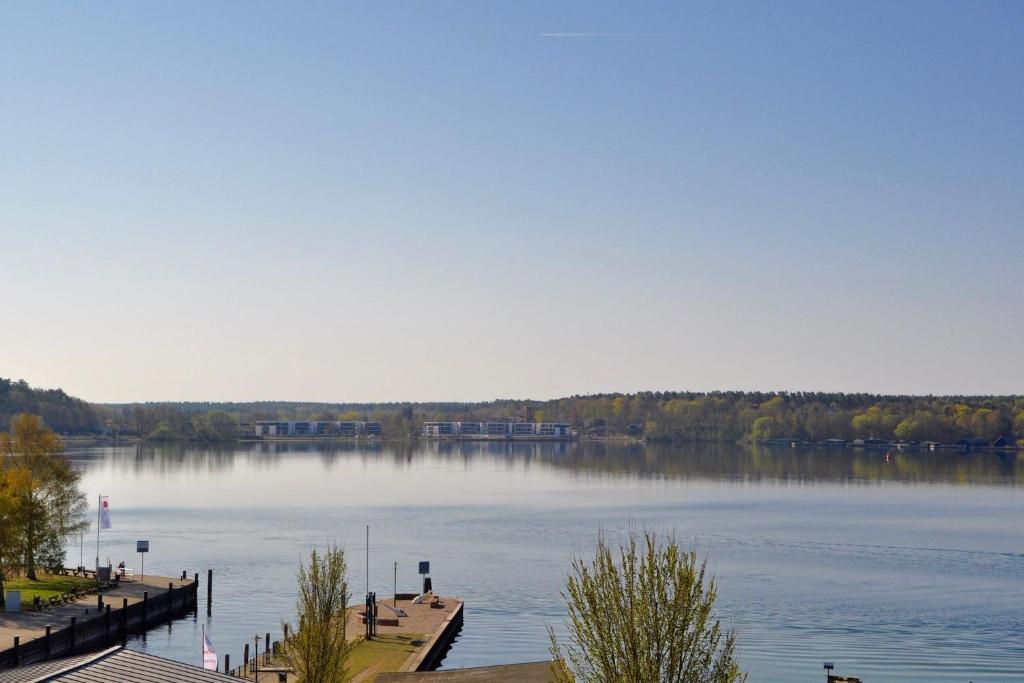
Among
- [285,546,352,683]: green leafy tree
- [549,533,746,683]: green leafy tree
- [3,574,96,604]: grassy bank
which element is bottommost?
[3,574,96,604]: grassy bank

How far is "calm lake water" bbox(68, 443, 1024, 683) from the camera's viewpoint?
186ft

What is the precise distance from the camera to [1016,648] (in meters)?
55.8

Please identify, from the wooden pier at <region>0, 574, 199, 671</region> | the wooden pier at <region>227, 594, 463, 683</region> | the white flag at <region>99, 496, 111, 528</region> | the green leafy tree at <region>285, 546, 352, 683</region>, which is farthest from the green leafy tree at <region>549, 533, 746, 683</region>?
the white flag at <region>99, 496, 111, 528</region>

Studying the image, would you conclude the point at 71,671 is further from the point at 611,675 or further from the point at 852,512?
the point at 852,512

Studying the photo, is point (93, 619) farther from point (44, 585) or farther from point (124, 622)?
point (44, 585)

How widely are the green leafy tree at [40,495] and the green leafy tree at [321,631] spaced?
1049 inches

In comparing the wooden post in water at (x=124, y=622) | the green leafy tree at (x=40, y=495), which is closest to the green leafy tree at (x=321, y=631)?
the wooden post in water at (x=124, y=622)

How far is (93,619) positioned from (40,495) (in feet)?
59.9

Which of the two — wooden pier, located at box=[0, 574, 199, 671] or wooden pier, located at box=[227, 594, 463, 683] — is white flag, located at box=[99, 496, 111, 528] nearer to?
wooden pier, located at box=[0, 574, 199, 671]

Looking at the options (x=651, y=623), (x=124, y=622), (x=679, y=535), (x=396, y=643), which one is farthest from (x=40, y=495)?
(x=651, y=623)

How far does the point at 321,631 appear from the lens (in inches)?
1453

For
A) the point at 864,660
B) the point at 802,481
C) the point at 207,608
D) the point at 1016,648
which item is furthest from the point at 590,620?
the point at 802,481

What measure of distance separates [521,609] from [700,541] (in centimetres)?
3309

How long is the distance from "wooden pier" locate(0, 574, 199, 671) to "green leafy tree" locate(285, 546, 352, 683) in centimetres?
1329
